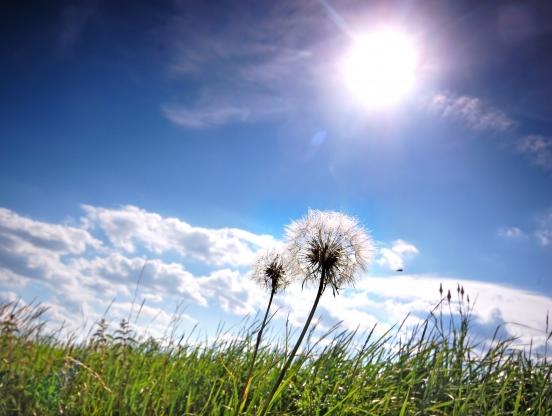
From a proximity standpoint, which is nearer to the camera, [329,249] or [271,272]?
[329,249]

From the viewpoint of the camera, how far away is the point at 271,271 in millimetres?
6562

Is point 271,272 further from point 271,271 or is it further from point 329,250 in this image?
point 329,250

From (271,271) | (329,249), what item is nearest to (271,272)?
(271,271)

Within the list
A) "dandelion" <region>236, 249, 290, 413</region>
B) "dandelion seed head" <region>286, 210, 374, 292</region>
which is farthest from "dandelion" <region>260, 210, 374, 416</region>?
"dandelion" <region>236, 249, 290, 413</region>

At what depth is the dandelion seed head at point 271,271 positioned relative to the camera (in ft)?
21.0

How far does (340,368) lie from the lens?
5.95m

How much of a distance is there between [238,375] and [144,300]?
1761mm

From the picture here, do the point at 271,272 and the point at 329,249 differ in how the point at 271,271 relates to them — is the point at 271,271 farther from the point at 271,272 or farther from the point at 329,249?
the point at 329,249

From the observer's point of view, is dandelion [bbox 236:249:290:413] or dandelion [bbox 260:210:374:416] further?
dandelion [bbox 236:249:290:413]

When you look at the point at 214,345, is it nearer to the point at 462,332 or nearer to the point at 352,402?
the point at 352,402

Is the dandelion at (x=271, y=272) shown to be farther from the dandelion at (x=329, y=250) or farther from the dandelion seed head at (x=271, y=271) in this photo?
the dandelion at (x=329, y=250)

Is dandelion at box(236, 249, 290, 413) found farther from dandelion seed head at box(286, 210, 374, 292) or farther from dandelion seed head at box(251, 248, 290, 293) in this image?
dandelion seed head at box(286, 210, 374, 292)

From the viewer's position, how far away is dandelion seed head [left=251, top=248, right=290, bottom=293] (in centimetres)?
641

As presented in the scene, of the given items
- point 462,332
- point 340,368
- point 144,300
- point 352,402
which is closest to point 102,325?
point 144,300
